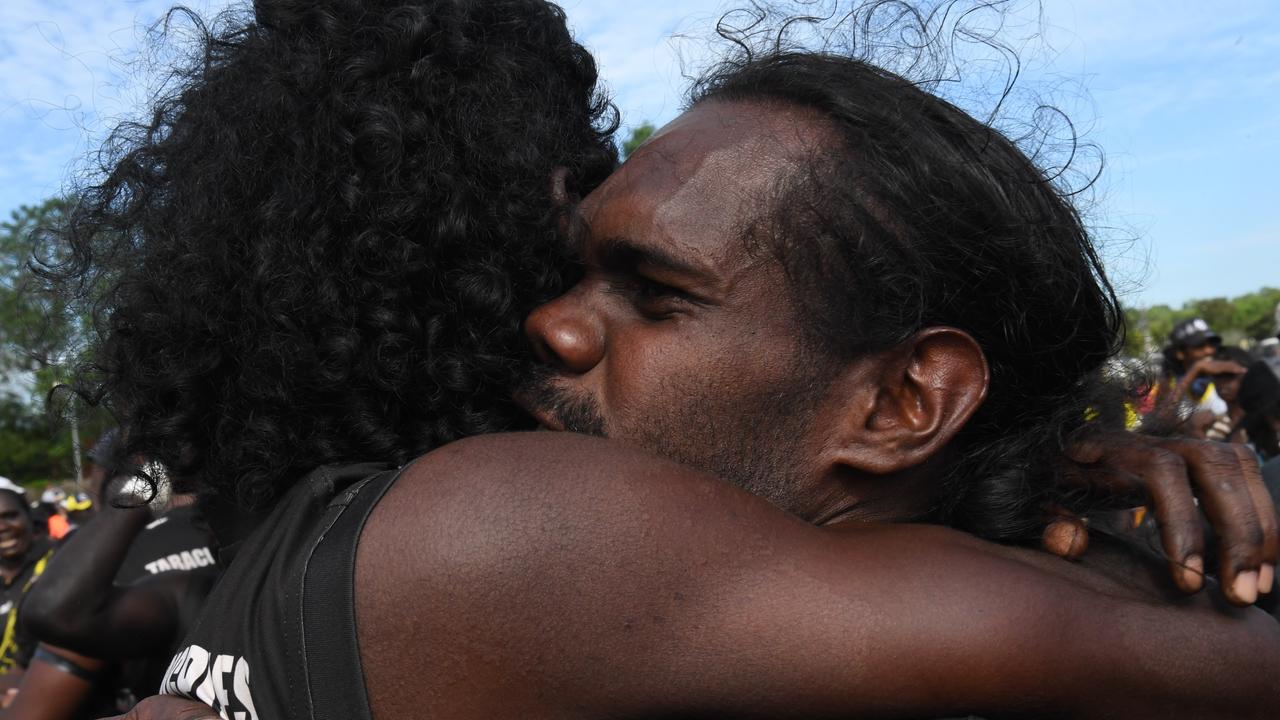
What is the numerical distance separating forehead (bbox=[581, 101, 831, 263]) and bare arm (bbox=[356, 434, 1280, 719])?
20.5 inches

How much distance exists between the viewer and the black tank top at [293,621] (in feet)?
4.25

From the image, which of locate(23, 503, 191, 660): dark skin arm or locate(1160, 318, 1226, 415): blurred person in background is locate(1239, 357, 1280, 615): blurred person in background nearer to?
locate(1160, 318, 1226, 415): blurred person in background

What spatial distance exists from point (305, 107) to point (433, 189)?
273 mm

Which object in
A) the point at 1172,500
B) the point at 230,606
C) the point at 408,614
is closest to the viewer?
the point at 408,614

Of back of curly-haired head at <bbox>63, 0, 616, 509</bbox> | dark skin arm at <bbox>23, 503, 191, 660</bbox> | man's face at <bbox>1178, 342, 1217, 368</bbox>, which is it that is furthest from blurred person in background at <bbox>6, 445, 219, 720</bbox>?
man's face at <bbox>1178, 342, 1217, 368</bbox>

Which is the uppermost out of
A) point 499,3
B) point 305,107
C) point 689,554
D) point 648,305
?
point 499,3

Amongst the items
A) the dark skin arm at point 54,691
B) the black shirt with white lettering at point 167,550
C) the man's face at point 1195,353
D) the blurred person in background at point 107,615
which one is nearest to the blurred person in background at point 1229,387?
the man's face at point 1195,353

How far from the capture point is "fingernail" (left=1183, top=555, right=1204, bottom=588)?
5.38ft

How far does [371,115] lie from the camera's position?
1.82m

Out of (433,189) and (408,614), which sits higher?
(433,189)

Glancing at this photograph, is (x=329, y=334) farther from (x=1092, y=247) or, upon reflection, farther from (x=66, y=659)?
(x=66, y=659)

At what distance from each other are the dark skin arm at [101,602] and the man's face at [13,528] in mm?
A: 5846

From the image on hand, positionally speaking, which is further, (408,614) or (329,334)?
(329,334)

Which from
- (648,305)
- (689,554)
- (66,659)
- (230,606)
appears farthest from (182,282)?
(66,659)
